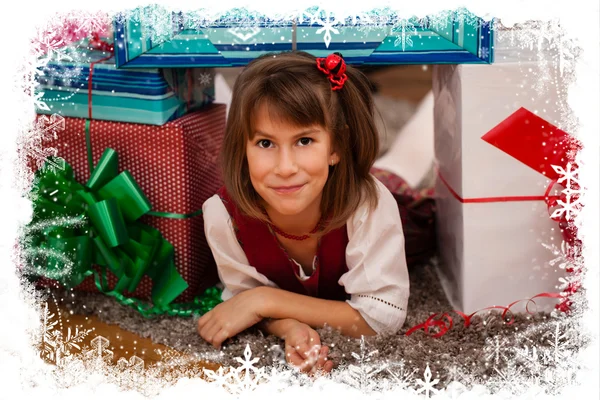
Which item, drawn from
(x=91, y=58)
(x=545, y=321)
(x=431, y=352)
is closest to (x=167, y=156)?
(x=91, y=58)

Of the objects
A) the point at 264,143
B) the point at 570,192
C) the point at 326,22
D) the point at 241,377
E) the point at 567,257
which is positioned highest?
the point at 326,22

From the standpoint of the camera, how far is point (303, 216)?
1.46 m

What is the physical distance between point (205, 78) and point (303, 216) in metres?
0.45

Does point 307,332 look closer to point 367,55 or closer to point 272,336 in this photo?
point 272,336

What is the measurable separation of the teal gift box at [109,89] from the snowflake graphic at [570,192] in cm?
81

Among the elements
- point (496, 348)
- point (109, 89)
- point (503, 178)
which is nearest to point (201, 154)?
point (109, 89)

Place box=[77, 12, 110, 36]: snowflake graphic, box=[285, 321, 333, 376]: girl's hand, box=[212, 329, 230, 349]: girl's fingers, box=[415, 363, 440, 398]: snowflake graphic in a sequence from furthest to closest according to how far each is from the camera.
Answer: box=[77, 12, 110, 36]: snowflake graphic
box=[212, 329, 230, 349]: girl's fingers
box=[285, 321, 333, 376]: girl's hand
box=[415, 363, 440, 398]: snowflake graphic

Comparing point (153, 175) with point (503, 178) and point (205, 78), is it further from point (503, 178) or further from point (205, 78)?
point (503, 178)

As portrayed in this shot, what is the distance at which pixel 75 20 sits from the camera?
5.04 feet

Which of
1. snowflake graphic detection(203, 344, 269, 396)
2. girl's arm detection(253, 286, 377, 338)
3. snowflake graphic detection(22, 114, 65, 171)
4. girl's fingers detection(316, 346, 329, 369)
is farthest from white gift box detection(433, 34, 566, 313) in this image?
snowflake graphic detection(22, 114, 65, 171)

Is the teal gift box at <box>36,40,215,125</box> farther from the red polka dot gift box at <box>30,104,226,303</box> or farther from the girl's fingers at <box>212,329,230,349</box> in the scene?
the girl's fingers at <box>212,329,230,349</box>

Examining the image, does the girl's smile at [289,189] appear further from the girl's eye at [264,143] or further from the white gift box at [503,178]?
the white gift box at [503,178]

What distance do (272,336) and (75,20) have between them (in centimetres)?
78

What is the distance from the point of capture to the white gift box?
141 cm
